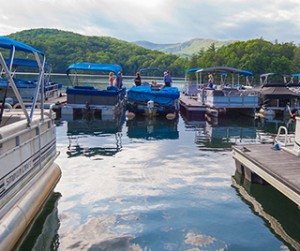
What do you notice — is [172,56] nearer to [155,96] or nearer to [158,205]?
[155,96]

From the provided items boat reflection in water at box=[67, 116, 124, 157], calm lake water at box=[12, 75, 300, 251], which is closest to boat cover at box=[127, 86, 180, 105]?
boat reflection in water at box=[67, 116, 124, 157]

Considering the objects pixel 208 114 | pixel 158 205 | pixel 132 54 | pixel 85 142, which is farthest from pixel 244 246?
pixel 132 54

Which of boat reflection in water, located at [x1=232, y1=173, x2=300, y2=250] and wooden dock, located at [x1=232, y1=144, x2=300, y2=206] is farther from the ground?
wooden dock, located at [x1=232, y1=144, x2=300, y2=206]

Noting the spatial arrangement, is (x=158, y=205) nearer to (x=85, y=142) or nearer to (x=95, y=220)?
(x=95, y=220)

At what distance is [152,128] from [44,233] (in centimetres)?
1218

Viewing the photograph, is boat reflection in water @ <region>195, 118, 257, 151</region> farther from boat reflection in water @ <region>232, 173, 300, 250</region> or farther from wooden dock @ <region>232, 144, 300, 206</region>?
boat reflection in water @ <region>232, 173, 300, 250</region>

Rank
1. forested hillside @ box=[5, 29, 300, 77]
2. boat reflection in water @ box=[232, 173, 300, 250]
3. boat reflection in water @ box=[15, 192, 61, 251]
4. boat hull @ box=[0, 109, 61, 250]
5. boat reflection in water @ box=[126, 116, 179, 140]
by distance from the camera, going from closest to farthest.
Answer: boat hull @ box=[0, 109, 61, 250] < boat reflection in water @ box=[15, 192, 61, 251] < boat reflection in water @ box=[232, 173, 300, 250] < boat reflection in water @ box=[126, 116, 179, 140] < forested hillside @ box=[5, 29, 300, 77]

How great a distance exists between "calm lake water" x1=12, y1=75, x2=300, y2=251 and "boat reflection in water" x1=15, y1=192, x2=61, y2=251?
0.05ft

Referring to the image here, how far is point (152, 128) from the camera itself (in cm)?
1828

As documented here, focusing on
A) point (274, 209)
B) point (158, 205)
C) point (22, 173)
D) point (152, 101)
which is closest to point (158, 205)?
point (158, 205)

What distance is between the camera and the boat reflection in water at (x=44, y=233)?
5.91m

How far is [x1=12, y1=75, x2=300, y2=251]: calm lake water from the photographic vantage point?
6.12 m

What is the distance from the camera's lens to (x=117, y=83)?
24047mm

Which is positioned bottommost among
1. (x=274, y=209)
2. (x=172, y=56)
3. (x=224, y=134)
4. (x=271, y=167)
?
(x=274, y=209)
